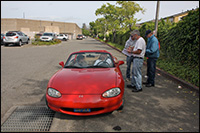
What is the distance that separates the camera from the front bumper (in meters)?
2.92

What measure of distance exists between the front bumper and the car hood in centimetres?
12

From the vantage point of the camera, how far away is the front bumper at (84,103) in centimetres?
292

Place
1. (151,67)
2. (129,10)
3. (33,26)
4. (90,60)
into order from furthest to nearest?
(33,26)
(129,10)
(151,67)
(90,60)

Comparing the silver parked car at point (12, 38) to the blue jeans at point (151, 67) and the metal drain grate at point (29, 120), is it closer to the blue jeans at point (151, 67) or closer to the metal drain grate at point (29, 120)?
the metal drain grate at point (29, 120)

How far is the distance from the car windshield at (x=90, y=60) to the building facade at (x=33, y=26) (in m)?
67.4

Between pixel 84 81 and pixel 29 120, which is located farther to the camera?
pixel 84 81

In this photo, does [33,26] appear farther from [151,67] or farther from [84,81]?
[84,81]

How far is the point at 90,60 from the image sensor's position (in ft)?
15.2

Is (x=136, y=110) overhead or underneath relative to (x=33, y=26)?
underneath

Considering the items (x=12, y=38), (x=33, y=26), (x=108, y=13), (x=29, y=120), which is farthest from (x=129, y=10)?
(x=33, y=26)

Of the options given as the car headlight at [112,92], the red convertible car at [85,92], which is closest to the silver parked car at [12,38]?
the red convertible car at [85,92]

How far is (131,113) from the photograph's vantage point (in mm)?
3420

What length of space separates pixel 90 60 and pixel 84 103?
194 centimetres

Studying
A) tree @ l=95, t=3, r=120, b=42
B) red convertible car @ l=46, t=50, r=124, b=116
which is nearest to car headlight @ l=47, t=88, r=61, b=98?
red convertible car @ l=46, t=50, r=124, b=116
